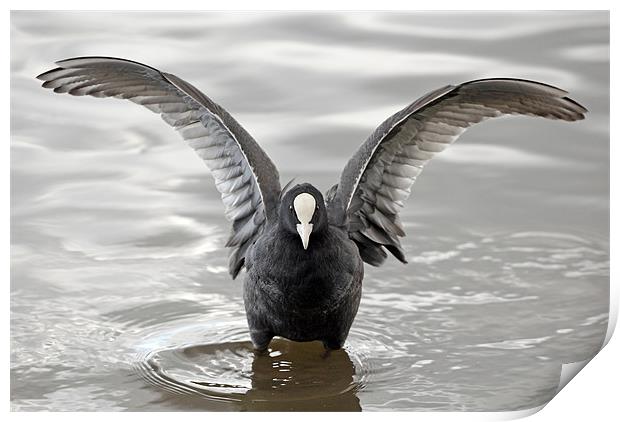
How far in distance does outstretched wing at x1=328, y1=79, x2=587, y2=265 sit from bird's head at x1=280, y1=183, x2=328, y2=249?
31 cm

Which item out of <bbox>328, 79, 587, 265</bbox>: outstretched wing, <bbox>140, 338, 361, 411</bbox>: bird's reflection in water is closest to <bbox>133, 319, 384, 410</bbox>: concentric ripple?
<bbox>140, 338, 361, 411</bbox>: bird's reflection in water

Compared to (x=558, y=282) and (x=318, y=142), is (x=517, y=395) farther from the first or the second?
(x=318, y=142)

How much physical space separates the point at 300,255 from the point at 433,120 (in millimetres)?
766

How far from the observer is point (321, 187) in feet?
21.3

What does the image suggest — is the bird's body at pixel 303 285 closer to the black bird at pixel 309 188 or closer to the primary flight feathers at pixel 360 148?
the black bird at pixel 309 188

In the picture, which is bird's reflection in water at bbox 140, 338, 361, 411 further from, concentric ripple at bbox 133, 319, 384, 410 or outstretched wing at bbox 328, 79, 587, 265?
outstretched wing at bbox 328, 79, 587, 265

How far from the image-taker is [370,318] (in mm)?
5430

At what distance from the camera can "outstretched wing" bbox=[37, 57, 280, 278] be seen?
16.4 ft

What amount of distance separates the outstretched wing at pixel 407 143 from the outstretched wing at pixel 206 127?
335 mm

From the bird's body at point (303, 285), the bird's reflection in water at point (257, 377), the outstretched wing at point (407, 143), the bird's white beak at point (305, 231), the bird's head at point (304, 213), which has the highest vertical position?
the outstretched wing at point (407, 143)

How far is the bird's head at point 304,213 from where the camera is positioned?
4.65m

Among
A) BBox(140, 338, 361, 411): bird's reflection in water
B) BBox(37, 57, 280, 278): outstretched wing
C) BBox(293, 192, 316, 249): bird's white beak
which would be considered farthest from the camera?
BBox(37, 57, 280, 278): outstretched wing

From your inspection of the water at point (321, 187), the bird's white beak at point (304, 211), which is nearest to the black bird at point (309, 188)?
the bird's white beak at point (304, 211)

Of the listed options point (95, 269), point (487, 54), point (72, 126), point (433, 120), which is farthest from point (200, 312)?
point (487, 54)
